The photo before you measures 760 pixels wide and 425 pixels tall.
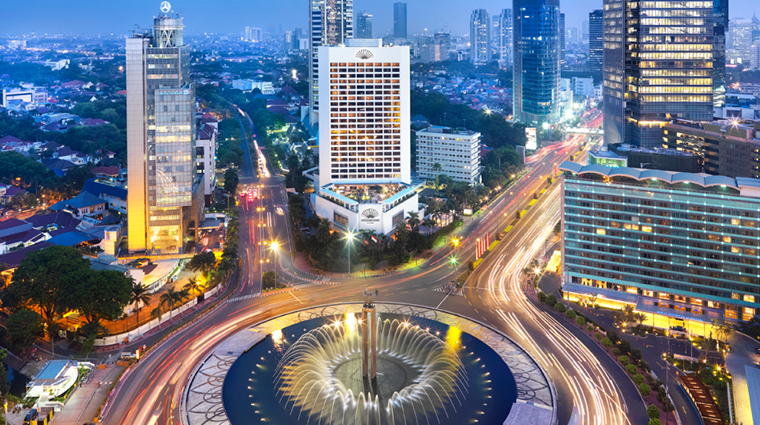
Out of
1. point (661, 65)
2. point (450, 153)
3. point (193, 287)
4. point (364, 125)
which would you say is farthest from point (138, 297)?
point (661, 65)

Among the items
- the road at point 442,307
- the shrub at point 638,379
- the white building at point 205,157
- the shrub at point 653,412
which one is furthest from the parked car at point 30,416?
the white building at point 205,157

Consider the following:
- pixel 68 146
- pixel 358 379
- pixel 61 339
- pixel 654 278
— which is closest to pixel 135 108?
pixel 61 339

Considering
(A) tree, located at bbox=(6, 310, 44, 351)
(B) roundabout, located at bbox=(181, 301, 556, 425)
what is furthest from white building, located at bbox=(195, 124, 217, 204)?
(A) tree, located at bbox=(6, 310, 44, 351)

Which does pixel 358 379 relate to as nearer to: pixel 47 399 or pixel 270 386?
pixel 270 386

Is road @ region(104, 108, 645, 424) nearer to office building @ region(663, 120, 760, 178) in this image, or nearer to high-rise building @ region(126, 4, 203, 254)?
high-rise building @ region(126, 4, 203, 254)

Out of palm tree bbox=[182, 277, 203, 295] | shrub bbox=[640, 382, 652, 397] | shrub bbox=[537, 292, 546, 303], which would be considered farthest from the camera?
palm tree bbox=[182, 277, 203, 295]

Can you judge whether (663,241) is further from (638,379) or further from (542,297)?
(638,379)

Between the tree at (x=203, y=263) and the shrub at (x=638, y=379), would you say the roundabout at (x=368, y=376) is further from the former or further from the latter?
the tree at (x=203, y=263)
